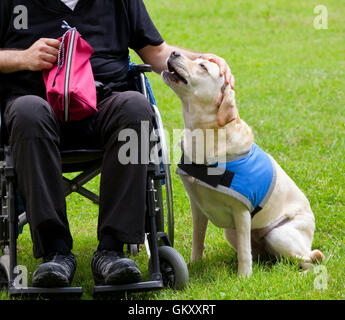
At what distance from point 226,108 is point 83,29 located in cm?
87

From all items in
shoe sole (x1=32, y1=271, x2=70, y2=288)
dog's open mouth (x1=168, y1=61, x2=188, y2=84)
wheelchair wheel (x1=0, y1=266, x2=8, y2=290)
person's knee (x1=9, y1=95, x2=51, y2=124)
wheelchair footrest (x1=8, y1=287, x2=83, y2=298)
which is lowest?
wheelchair wheel (x1=0, y1=266, x2=8, y2=290)

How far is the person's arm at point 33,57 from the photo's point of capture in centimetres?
304

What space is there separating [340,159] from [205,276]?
8.34 feet

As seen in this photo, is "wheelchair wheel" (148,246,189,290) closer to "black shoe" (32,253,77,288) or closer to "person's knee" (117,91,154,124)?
"black shoe" (32,253,77,288)

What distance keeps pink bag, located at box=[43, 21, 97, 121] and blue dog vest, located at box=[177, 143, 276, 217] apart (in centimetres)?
67

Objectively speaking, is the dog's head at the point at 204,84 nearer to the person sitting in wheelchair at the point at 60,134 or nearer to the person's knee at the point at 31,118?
the person sitting in wheelchair at the point at 60,134

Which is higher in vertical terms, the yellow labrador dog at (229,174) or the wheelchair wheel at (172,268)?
the yellow labrador dog at (229,174)

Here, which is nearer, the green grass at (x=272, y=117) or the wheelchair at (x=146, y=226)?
the wheelchair at (x=146, y=226)

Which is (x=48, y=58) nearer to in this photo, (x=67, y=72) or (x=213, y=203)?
(x=67, y=72)

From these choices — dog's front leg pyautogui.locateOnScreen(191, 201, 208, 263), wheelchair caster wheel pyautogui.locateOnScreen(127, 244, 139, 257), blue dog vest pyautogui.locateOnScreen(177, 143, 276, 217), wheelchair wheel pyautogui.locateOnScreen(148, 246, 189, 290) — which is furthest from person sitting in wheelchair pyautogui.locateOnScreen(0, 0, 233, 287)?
wheelchair caster wheel pyautogui.locateOnScreen(127, 244, 139, 257)

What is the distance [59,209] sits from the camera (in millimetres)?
2775

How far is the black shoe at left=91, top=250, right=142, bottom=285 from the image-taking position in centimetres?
273

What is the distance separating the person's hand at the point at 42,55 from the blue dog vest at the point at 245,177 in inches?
35.2

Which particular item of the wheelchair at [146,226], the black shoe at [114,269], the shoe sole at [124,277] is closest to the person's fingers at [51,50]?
the wheelchair at [146,226]
